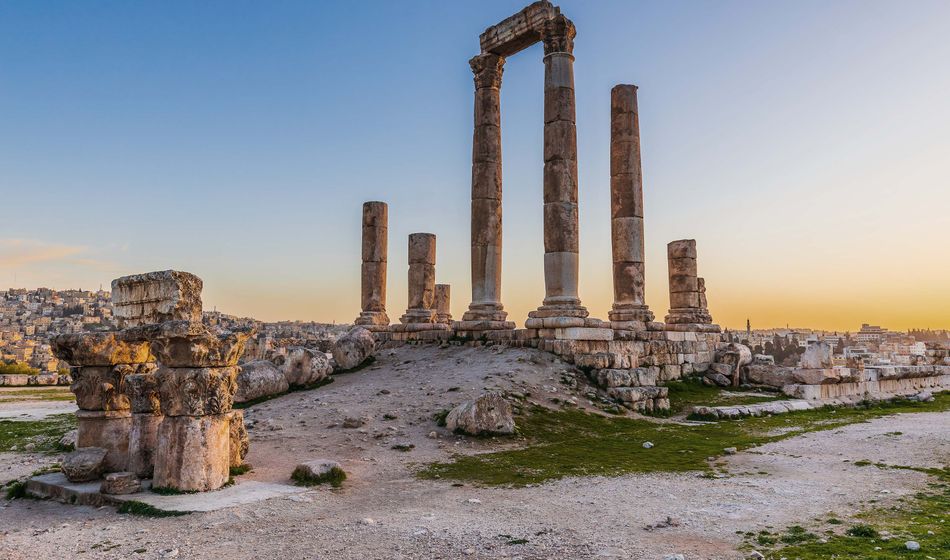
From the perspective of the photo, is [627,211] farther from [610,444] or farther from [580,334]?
[610,444]

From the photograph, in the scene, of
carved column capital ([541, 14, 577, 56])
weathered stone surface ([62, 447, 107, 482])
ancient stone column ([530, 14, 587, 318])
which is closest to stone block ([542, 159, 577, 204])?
ancient stone column ([530, 14, 587, 318])

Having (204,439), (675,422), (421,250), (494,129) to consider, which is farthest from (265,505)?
(421,250)

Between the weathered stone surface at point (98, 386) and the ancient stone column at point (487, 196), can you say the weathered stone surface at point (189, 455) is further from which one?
the ancient stone column at point (487, 196)

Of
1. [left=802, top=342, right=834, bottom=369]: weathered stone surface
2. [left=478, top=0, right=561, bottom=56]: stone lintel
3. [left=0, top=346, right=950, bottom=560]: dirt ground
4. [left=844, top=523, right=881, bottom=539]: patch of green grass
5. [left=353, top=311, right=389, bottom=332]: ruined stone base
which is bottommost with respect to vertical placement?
[left=0, top=346, right=950, bottom=560]: dirt ground

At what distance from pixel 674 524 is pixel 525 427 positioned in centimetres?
597

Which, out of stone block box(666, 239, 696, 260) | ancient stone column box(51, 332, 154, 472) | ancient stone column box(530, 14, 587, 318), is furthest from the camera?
stone block box(666, 239, 696, 260)

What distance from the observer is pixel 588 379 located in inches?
664

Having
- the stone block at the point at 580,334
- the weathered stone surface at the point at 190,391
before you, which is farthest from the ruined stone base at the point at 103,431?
the stone block at the point at 580,334

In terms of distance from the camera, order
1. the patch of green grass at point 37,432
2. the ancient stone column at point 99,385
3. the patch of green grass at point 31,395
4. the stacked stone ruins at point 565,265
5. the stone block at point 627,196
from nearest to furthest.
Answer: the ancient stone column at point 99,385, the patch of green grass at point 37,432, the stacked stone ruins at point 565,265, the patch of green grass at point 31,395, the stone block at point 627,196

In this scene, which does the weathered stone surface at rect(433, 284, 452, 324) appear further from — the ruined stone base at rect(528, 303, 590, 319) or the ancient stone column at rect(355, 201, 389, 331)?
the ruined stone base at rect(528, 303, 590, 319)

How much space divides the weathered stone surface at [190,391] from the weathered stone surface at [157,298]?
3.44 feet

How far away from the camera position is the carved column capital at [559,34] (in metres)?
19.5

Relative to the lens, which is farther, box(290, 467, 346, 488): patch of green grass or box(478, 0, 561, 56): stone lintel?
box(478, 0, 561, 56): stone lintel

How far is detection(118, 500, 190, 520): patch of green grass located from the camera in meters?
6.96
